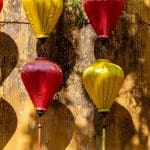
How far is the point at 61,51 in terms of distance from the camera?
18.7 ft

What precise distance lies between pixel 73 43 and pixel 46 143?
3.17 ft

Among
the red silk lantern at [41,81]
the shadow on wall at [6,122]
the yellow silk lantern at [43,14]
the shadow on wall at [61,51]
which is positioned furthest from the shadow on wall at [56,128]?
the yellow silk lantern at [43,14]

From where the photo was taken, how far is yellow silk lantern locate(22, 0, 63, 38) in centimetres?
517

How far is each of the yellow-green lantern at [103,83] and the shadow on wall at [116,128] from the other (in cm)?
34

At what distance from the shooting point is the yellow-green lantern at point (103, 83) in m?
5.08

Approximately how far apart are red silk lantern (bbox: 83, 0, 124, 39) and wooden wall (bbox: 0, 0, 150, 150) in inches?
18.6

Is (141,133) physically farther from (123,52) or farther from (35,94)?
(35,94)

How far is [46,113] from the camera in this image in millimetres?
5543

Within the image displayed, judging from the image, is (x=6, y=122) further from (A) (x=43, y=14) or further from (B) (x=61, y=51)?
(A) (x=43, y=14)

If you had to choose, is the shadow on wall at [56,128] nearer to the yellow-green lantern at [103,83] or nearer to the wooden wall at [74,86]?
the wooden wall at [74,86]

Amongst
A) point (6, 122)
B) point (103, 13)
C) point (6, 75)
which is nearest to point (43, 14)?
point (103, 13)

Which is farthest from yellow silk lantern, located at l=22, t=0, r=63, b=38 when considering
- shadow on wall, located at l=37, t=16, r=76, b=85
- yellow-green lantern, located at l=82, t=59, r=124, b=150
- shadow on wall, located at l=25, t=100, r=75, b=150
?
shadow on wall, located at l=25, t=100, r=75, b=150

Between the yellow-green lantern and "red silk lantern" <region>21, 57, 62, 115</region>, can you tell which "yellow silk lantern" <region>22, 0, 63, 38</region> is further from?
the yellow-green lantern

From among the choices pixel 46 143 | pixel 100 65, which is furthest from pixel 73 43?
pixel 46 143
